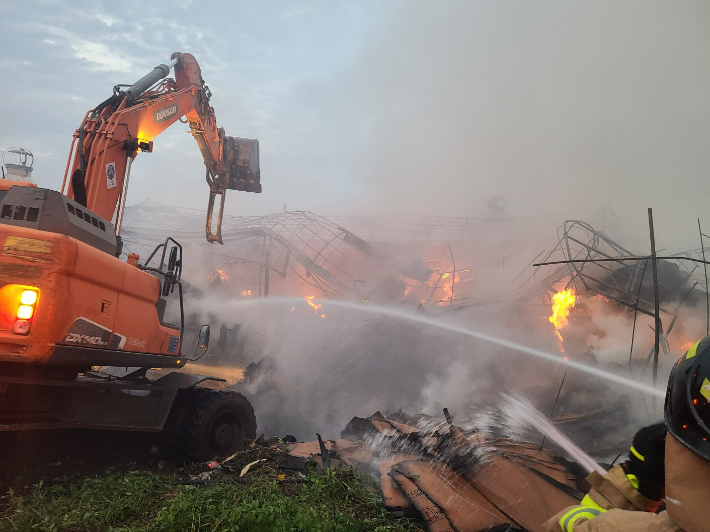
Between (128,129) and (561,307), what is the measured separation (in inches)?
508

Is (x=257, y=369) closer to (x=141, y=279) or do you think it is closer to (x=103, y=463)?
(x=103, y=463)

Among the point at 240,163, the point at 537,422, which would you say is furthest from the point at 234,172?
Answer: the point at 537,422

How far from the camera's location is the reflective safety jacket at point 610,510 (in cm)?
151

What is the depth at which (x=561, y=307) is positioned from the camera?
1312cm

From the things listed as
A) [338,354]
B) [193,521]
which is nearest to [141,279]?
[193,521]

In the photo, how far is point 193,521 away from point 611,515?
329 cm

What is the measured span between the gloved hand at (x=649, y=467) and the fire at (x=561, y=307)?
12.0 m

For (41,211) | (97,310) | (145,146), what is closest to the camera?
(41,211)

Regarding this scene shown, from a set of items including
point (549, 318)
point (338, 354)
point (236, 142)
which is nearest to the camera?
point (236, 142)

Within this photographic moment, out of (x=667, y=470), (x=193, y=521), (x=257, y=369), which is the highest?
(x=667, y=470)

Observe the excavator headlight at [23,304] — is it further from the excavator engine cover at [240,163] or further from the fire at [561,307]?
the fire at [561,307]

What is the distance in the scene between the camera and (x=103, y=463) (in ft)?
18.4

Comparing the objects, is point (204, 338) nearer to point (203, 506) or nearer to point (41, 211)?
point (41, 211)

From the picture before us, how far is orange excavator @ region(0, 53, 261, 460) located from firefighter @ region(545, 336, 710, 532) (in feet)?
14.8
